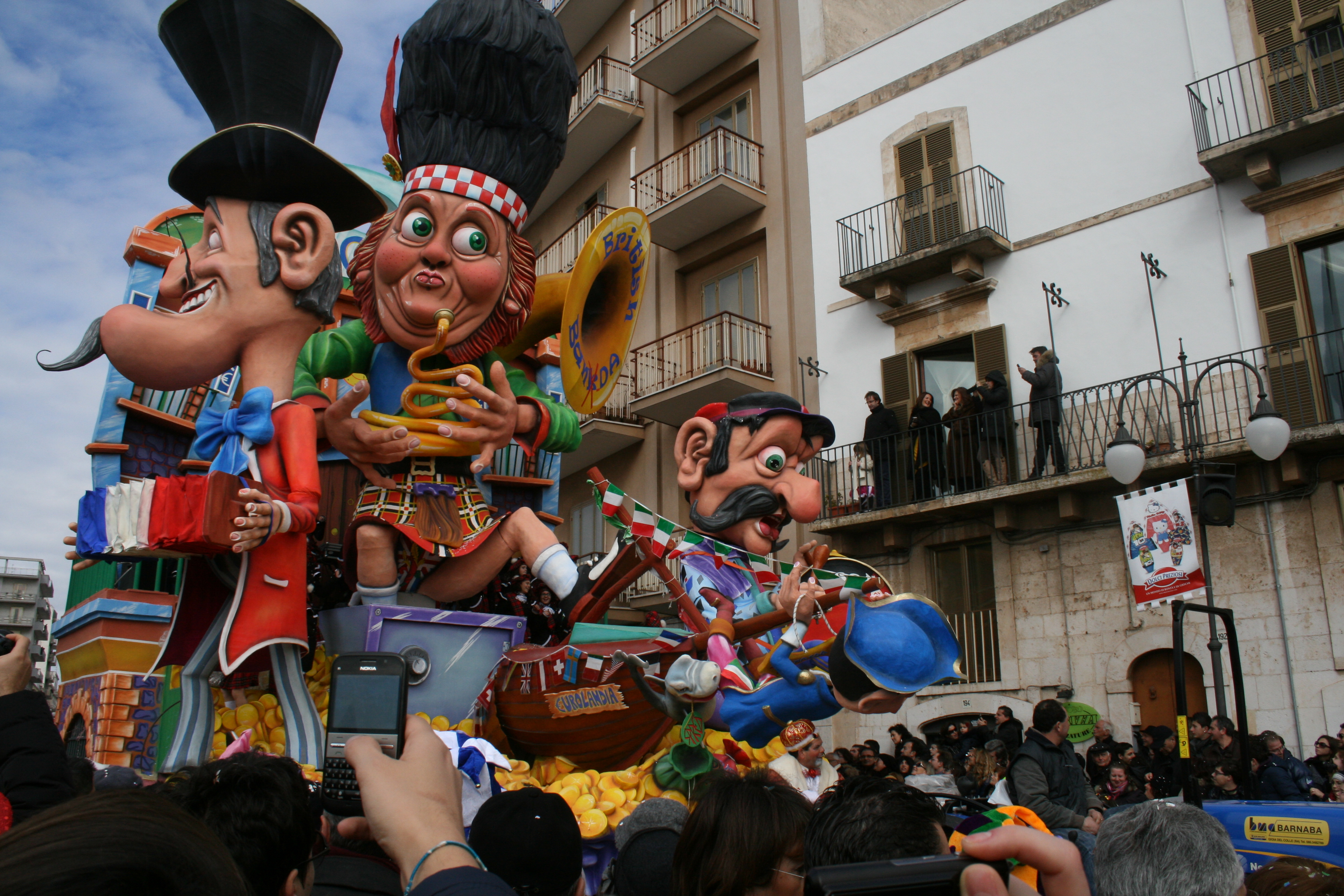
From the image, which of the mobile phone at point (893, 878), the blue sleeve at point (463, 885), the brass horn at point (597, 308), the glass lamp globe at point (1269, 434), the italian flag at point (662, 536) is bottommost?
the mobile phone at point (893, 878)

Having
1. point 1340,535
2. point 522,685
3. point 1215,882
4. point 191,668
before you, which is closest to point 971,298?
point 1340,535

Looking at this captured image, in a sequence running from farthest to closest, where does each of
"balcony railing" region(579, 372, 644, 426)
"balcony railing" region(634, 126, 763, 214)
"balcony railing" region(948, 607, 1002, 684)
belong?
"balcony railing" region(579, 372, 644, 426)
"balcony railing" region(634, 126, 763, 214)
"balcony railing" region(948, 607, 1002, 684)

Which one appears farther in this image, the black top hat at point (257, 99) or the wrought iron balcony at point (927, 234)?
the wrought iron balcony at point (927, 234)

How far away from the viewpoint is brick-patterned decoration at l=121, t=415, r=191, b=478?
6.29m

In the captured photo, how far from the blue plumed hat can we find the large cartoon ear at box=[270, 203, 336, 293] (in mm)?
3550

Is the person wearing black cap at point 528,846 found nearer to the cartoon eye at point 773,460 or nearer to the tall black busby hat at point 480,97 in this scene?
the cartoon eye at point 773,460

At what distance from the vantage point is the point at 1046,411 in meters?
11.1

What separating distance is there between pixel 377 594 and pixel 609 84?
13.6 metres

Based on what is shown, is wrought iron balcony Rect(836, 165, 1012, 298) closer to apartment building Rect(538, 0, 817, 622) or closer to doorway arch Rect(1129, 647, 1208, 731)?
apartment building Rect(538, 0, 817, 622)

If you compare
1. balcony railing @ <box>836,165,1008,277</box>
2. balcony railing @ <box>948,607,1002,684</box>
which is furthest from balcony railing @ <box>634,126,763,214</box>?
balcony railing @ <box>948,607,1002,684</box>

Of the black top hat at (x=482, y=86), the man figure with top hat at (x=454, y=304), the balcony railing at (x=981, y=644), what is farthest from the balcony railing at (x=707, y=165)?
the man figure with top hat at (x=454, y=304)

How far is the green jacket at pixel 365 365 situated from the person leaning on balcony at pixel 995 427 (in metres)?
6.41

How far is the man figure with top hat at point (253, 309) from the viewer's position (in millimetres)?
5395

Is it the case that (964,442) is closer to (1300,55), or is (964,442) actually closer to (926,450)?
(926,450)
